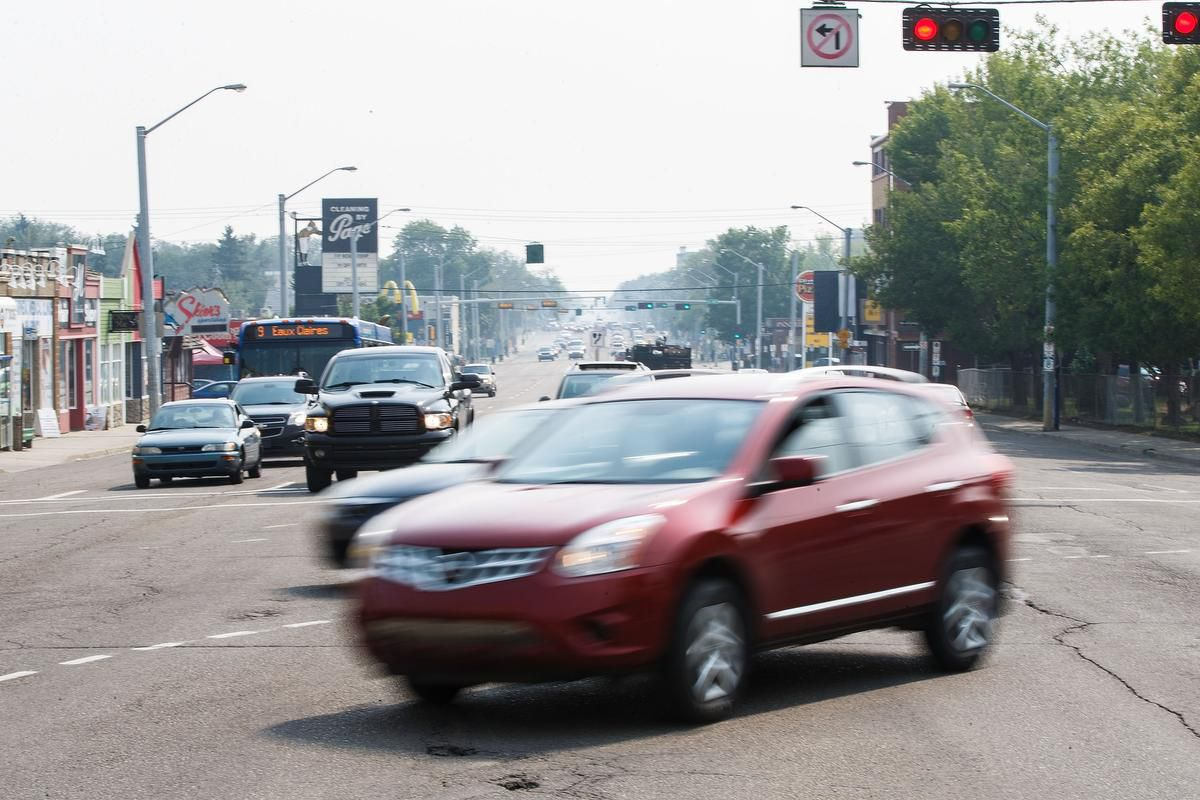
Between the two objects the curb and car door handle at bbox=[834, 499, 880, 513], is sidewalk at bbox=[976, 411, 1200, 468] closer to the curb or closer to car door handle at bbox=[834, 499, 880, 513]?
the curb

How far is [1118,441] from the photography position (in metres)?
41.2

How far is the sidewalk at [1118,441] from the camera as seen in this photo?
36531 mm

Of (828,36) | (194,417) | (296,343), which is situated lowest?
(194,417)

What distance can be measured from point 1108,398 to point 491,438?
4008cm

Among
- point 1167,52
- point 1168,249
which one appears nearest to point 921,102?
point 1167,52

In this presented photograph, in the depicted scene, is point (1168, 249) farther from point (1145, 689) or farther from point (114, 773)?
point (114, 773)

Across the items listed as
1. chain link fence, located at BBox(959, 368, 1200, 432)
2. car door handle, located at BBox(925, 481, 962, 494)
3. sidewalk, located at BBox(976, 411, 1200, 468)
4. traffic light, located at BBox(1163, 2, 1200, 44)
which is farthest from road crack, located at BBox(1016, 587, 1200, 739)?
chain link fence, located at BBox(959, 368, 1200, 432)

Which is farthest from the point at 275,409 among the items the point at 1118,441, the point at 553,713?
the point at 553,713

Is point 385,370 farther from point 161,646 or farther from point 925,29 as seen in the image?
point 161,646

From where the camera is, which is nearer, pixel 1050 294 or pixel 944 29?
pixel 944 29

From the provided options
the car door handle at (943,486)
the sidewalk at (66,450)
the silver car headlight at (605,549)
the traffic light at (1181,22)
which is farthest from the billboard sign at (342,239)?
the silver car headlight at (605,549)

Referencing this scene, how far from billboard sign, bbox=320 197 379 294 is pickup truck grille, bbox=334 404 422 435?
364 feet

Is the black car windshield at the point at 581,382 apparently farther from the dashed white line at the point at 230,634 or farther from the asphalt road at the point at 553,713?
the dashed white line at the point at 230,634

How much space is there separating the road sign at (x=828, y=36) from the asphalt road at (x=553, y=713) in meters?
9.62
